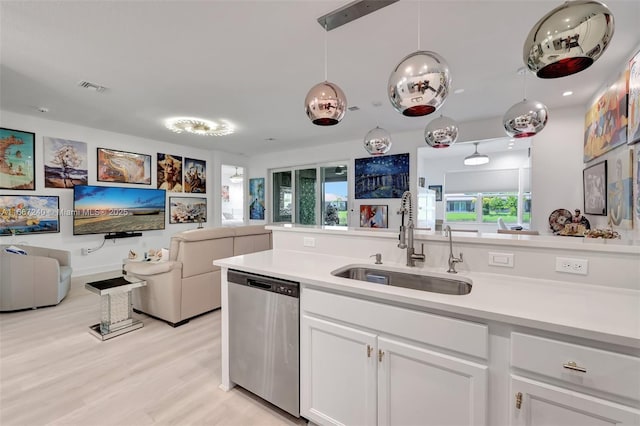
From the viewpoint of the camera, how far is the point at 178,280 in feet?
10.0

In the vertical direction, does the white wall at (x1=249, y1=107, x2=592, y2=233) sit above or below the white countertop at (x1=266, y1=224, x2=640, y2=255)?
above

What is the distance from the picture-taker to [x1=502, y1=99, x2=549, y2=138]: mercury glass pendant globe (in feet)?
7.55

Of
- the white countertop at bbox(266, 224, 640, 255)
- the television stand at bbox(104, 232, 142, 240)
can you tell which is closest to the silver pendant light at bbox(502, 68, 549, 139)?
the white countertop at bbox(266, 224, 640, 255)

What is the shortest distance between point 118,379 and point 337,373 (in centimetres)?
186

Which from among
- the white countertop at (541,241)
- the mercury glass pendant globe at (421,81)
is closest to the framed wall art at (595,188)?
the white countertop at (541,241)

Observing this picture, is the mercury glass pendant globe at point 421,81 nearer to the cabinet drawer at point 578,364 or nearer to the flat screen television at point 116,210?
the cabinet drawer at point 578,364

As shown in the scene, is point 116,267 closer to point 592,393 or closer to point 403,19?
point 403,19

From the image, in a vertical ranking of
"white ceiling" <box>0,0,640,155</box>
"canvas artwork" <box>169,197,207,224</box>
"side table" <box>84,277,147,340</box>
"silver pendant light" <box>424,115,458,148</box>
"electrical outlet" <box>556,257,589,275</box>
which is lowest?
"side table" <box>84,277,147,340</box>

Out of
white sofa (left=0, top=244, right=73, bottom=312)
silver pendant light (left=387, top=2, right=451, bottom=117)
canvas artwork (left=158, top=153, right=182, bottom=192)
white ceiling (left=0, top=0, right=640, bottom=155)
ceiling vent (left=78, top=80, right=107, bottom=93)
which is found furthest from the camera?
canvas artwork (left=158, top=153, right=182, bottom=192)

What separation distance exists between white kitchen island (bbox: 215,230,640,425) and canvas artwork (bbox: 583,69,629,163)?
2.31 meters

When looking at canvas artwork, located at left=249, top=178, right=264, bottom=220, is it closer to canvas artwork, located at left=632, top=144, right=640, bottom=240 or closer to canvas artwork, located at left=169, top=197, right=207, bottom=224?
canvas artwork, located at left=169, top=197, right=207, bottom=224

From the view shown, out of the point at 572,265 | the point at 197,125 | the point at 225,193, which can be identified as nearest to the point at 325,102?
the point at 572,265

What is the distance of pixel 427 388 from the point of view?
4.15 ft

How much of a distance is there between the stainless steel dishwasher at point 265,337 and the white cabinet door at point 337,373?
0.08 metres
